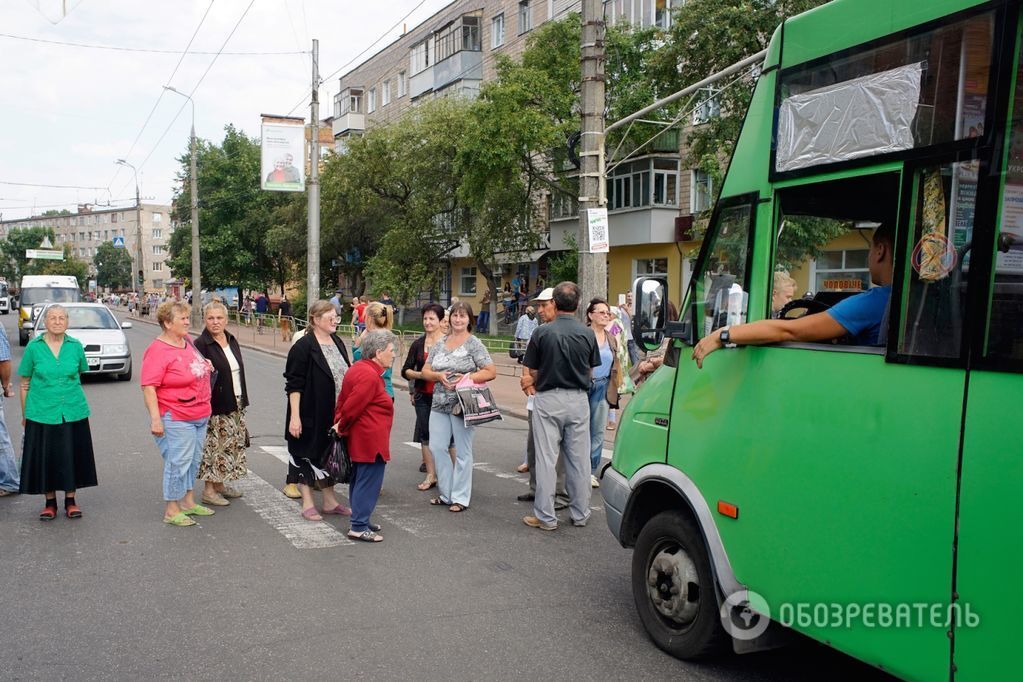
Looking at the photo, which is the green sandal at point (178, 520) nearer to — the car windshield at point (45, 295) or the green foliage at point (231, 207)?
the car windshield at point (45, 295)

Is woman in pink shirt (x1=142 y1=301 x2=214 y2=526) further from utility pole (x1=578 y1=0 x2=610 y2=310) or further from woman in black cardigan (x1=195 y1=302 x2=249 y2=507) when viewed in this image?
utility pole (x1=578 y1=0 x2=610 y2=310)

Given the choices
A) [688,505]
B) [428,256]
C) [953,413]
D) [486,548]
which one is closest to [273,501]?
[486,548]

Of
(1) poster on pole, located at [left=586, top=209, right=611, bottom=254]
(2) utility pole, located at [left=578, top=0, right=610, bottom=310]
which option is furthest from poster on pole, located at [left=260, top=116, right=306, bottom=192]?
(1) poster on pole, located at [left=586, top=209, right=611, bottom=254]

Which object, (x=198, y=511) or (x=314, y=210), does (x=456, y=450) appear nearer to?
(x=198, y=511)

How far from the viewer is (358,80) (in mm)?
55125

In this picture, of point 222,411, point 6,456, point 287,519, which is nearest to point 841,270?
point 287,519

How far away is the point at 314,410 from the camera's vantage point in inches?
265

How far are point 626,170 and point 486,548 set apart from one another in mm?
25088

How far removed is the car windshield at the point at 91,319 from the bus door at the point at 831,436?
627 inches

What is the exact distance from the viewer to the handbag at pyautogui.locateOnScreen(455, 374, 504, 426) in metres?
7.15

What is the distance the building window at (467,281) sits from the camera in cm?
4384

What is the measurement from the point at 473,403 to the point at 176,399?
2.28m

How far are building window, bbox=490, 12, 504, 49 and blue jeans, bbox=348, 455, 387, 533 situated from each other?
35.2 metres

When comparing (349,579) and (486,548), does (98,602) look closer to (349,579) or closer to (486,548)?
(349,579)
